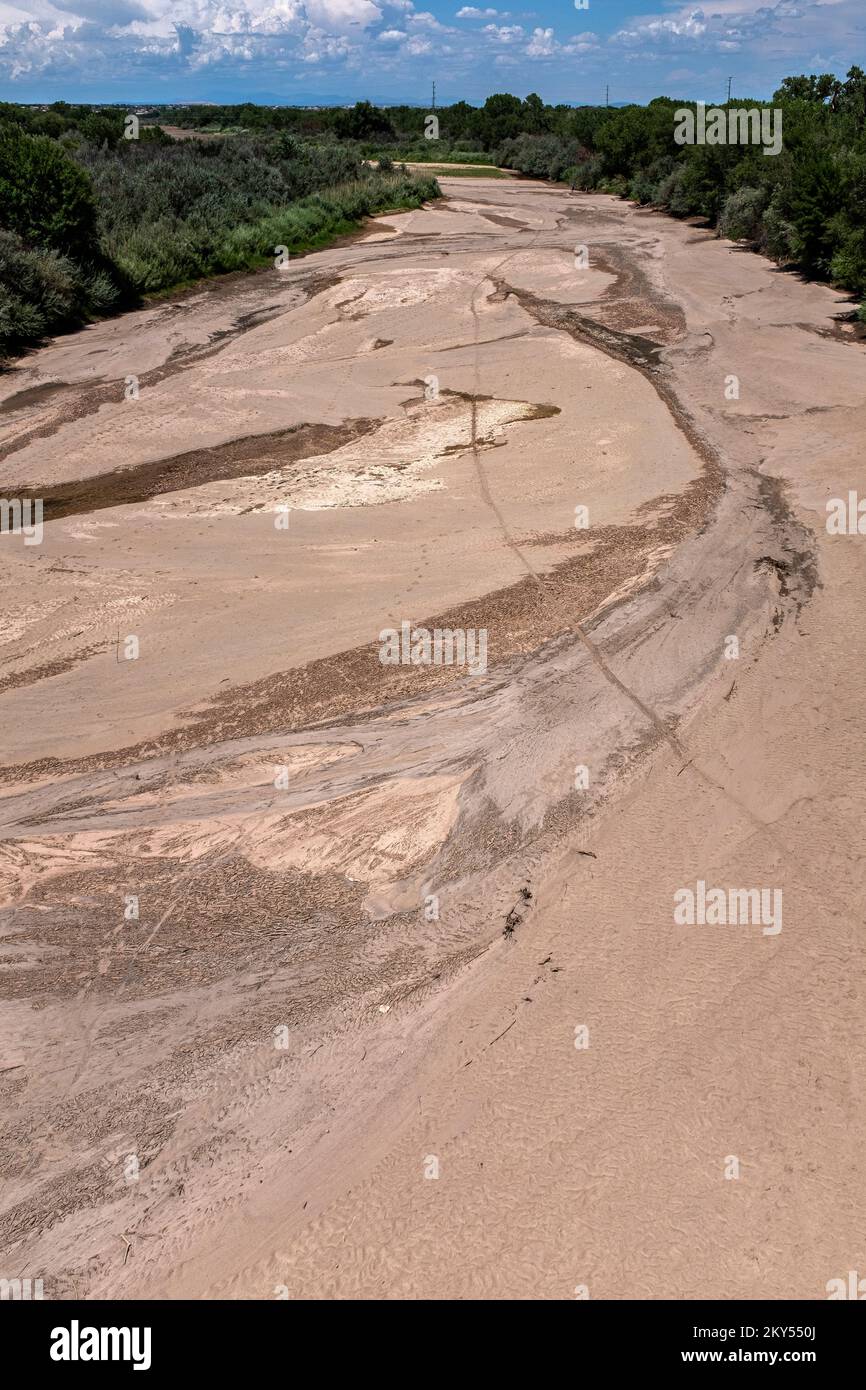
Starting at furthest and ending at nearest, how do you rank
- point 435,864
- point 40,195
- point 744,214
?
point 744,214 < point 40,195 < point 435,864

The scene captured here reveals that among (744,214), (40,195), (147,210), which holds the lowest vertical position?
(40,195)

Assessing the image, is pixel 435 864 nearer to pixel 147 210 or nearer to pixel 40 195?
pixel 40 195

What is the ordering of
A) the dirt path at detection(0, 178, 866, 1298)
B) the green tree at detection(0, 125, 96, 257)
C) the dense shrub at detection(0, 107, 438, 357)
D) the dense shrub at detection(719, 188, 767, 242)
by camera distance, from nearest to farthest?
the dirt path at detection(0, 178, 866, 1298), the dense shrub at detection(0, 107, 438, 357), the green tree at detection(0, 125, 96, 257), the dense shrub at detection(719, 188, 767, 242)

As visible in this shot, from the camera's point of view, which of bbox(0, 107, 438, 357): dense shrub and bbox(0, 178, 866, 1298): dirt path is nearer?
bbox(0, 178, 866, 1298): dirt path

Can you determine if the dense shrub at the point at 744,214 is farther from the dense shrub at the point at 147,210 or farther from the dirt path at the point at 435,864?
the dirt path at the point at 435,864

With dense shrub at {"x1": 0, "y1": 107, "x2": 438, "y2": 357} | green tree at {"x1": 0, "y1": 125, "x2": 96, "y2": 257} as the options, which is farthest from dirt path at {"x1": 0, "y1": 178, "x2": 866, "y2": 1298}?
green tree at {"x1": 0, "y1": 125, "x2": 96, "y2": 257}

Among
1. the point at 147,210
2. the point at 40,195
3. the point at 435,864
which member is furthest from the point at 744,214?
the point at 435,864

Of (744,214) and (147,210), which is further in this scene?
(744,214)

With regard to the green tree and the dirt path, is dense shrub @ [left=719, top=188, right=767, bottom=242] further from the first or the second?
the green tree
